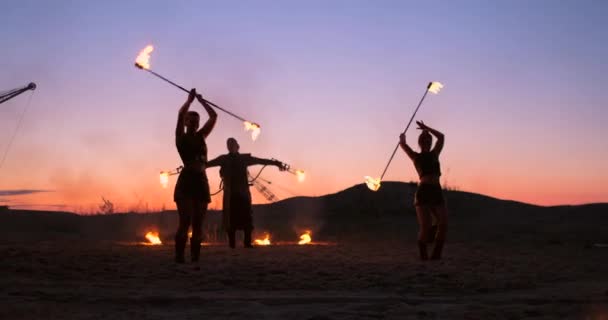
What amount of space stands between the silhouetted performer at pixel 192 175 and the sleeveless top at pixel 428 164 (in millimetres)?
3214

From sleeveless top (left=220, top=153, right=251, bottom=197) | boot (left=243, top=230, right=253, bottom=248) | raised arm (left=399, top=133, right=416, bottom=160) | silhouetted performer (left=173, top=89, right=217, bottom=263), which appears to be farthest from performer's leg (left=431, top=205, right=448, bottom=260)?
sleeveless top (left=220, top=153, right=251, bottom=197)

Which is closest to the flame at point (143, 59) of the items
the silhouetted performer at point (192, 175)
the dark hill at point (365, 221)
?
the silhouetted performer at point (192, 175)

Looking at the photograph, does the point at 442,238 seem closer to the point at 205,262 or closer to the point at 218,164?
the point at 205,262

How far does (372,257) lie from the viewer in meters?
11.3

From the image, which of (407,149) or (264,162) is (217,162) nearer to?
(264,162)

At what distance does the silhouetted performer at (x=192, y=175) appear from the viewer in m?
10.2

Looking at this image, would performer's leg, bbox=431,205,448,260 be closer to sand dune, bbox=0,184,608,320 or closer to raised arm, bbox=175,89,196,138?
sand dune, bbox=0,184,608,320

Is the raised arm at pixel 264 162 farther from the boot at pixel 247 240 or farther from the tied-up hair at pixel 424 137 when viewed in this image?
the tied-up hair at pixel 424 137

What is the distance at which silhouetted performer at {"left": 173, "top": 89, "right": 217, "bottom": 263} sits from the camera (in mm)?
10211

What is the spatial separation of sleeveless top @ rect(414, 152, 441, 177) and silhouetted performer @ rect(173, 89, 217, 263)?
321 centimetres

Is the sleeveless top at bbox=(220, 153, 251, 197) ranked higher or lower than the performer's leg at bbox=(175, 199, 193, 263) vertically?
higher

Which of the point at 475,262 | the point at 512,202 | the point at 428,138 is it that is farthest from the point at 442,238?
the point at 512,202

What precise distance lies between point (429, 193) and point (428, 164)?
0.47 metres

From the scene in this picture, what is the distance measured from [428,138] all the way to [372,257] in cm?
202
